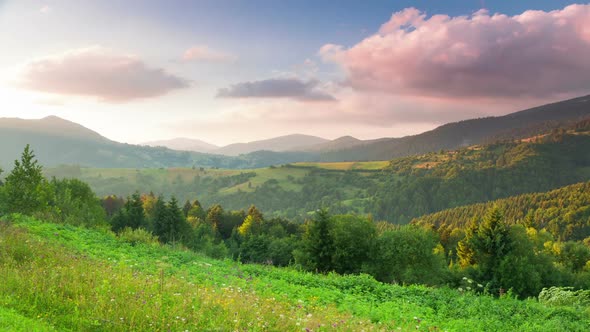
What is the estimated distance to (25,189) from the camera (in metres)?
40.4

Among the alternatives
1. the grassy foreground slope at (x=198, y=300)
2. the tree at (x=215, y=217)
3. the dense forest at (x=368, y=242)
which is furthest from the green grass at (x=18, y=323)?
the tree at (x=215, y=217)

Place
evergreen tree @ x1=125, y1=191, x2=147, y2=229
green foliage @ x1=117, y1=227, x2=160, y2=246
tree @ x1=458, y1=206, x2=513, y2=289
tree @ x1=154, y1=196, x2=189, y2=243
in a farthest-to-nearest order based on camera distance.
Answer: tree @ x1=154, y1=196, x2=189, y2=243 → evergreen tree @ x1=125, y1=191, x2=147, y2=229 → tree @ x1=458, y1=206, x2=513, y2=289 → green foliage @ x1=117, y1=227, x2=160, y2=246

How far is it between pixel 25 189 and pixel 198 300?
4041 cm

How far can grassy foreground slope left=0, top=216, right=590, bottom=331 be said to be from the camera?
8680mm

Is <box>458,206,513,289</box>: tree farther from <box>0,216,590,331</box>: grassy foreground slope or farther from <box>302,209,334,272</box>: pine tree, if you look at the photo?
<box>0,216,590,331</box>: grassy foreground slope

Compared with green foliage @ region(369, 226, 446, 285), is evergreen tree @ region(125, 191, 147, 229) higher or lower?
higher

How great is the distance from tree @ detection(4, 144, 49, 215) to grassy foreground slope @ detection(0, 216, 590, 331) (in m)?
25.0

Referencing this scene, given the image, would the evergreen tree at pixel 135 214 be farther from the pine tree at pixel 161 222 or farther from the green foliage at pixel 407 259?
the green foliage at pixel 407 259

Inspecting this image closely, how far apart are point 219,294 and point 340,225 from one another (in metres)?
33.6


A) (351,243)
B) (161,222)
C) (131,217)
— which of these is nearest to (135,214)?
(131,217)

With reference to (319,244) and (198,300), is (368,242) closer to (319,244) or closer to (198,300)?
(319,244)

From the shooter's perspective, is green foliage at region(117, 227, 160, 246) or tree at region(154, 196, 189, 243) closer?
green foliage at region(117, 227, 160, 246)

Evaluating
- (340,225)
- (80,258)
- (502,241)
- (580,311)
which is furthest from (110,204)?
(580,311)

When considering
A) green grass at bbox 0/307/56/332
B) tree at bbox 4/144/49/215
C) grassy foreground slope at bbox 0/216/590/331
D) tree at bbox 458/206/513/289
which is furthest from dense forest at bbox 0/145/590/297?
green grass at bbox 0/307/56/332
